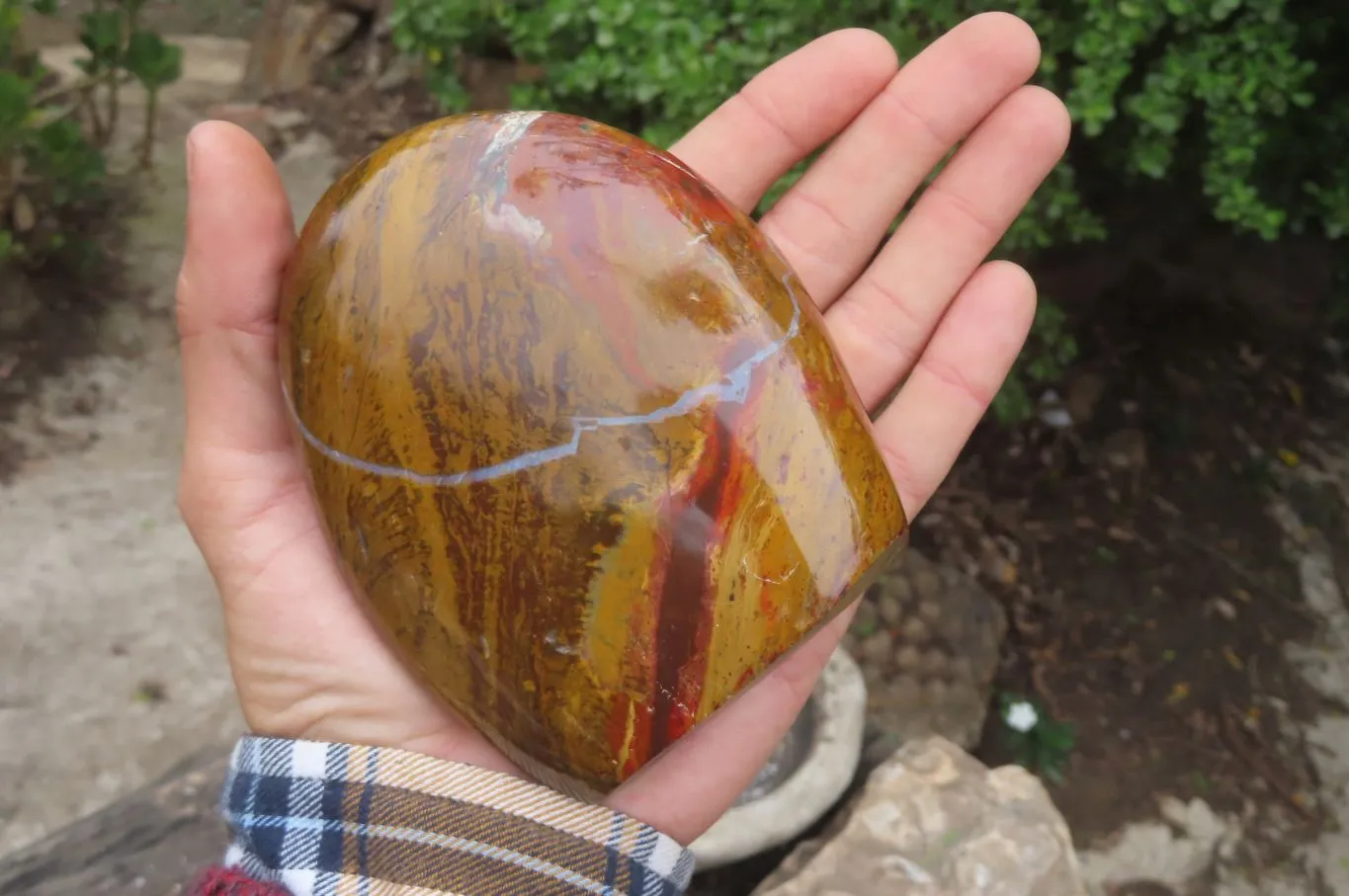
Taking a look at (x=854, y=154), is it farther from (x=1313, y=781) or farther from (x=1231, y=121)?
(x=1313, y=781)

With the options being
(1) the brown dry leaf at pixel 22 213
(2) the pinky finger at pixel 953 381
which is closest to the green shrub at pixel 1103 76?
(2) the pinky finger at pixel 953 381

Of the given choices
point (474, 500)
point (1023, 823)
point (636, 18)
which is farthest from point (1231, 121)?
point (474, 500)

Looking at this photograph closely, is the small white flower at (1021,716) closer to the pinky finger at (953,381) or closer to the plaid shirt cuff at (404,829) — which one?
the pinky finger at (953,381)

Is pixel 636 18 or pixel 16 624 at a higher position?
pixel 636 18

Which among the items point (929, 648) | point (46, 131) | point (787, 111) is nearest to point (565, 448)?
point (787, 111)

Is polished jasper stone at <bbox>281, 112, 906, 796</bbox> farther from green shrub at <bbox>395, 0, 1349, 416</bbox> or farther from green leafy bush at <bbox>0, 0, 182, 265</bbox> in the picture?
green leafy bush at <bbox>0, 0, 182, 265</bbox>
